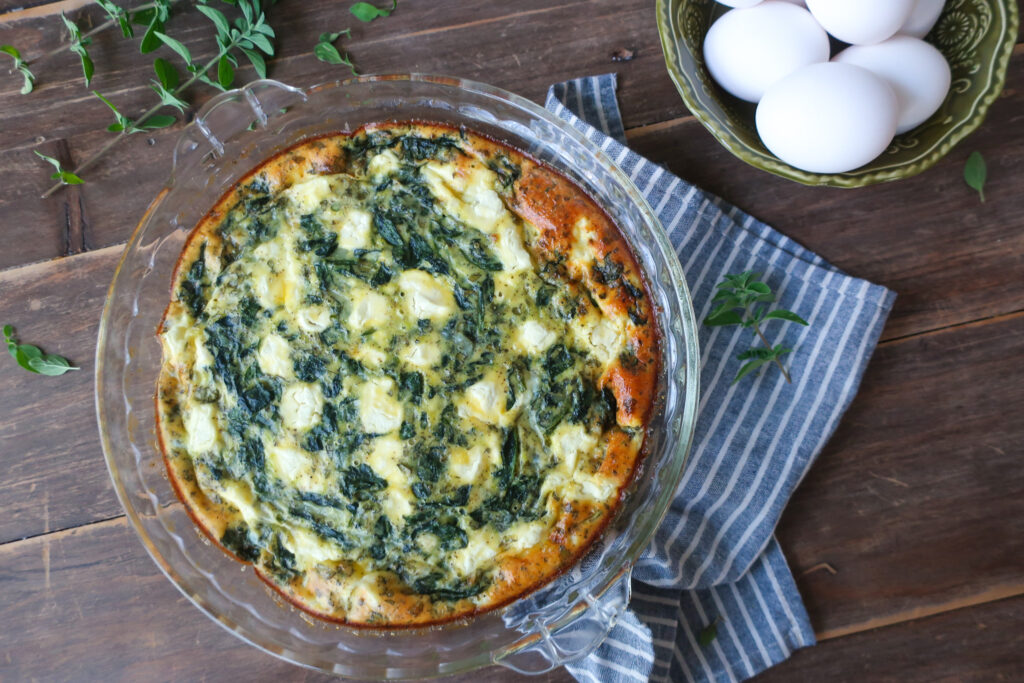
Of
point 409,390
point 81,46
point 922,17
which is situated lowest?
point 409,390

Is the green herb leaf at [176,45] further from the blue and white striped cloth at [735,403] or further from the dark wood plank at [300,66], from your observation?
the blue and white striped cloth at [735,403]

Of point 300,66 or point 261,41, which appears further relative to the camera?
point 300,66

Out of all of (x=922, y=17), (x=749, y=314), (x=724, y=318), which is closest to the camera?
(x=922, y=17)

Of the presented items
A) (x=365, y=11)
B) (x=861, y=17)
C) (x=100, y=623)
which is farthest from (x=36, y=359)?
(x=861, y=17)

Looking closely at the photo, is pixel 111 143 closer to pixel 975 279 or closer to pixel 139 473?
pixel 139 473

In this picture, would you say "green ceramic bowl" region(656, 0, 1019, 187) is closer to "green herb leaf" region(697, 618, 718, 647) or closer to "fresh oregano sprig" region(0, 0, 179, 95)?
"green herb leaf" region(697, 618, 718, 647)

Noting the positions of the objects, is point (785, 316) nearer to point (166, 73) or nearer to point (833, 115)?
point (833, 115)

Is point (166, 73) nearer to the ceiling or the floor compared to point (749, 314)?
nearer to the ceiling

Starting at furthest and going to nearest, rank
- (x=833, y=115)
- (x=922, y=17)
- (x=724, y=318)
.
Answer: (x=724, y=318) < (x=922, y=17) < (x=833, y=115)
